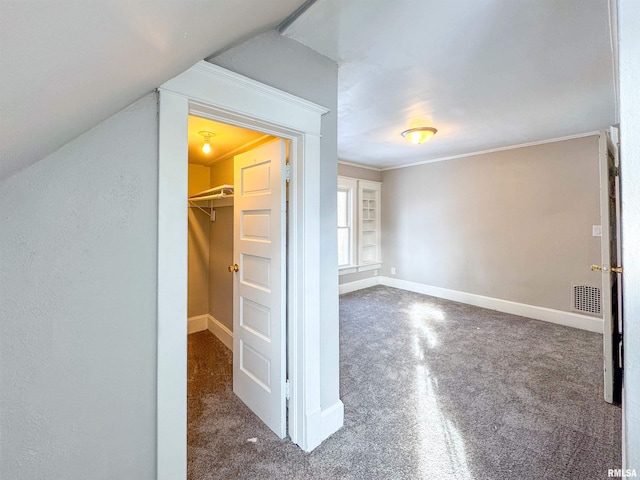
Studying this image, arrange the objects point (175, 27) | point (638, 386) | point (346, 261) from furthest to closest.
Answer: point (346, 261) < point (175, 27) < point (638, 386)

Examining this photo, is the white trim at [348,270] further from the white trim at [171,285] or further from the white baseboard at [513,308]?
the white trim at [171,285]

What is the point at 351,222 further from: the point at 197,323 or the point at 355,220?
the point at 197,323

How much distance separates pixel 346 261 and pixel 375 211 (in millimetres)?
1223

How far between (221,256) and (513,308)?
4091 mm

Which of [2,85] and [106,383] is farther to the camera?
[106,383]

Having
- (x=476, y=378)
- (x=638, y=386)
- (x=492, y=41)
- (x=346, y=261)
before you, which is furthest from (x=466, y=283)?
(x=638, y=386)

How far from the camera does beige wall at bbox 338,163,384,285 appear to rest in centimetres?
504

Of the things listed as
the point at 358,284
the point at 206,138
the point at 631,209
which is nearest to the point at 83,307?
the point at 631,209

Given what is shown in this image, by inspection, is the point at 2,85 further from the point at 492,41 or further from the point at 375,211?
the point at 375,211

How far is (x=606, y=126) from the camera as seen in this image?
3117 mm

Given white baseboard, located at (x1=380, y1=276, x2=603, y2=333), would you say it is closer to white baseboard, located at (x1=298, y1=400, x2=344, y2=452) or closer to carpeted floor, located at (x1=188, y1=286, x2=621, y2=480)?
carpeted floor, located at (x1=188, y1=286, x2=621, y2=480)

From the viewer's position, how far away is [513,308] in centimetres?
402

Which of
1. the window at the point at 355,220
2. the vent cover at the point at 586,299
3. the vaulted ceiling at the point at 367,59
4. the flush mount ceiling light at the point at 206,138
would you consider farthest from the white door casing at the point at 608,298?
the window at the point at 355,220

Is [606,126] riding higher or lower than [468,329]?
higher
